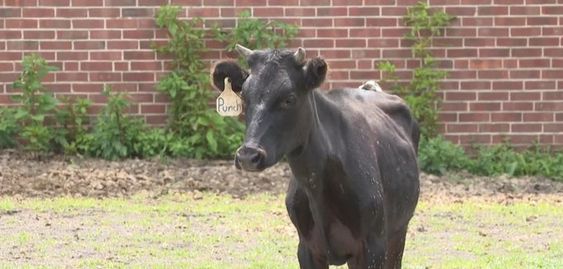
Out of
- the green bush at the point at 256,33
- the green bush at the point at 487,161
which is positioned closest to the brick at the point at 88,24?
the green bush at the point at 256,33

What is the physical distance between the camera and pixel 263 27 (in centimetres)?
1423

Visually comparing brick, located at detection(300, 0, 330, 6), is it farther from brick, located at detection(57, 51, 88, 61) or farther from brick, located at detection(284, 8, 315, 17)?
brick, located at detection(57, 51, 88, 61)

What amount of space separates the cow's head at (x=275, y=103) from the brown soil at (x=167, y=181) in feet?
21.6

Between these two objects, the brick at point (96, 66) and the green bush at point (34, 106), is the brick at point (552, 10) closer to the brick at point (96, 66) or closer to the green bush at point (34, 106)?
the brick at point (96, 66)

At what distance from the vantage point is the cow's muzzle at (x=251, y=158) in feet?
19.9

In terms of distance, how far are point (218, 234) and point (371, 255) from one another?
4397 millimetres

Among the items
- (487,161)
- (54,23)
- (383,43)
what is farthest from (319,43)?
(54,23)

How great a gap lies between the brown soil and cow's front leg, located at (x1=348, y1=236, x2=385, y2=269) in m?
6.11

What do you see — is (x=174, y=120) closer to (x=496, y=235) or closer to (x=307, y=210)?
(x=496, y=235)

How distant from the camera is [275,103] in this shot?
6297 millimetres

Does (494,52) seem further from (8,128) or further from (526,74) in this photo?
(8,128)

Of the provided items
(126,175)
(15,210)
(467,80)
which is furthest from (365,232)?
(467,80)

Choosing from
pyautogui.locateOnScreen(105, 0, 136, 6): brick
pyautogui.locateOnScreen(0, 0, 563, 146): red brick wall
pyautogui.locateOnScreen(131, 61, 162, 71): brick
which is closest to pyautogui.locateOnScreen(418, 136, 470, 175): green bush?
pyautogui.locateOnScreen(0, 0, 563, 146): red brick wall

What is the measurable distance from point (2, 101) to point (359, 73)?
12.8 ft
